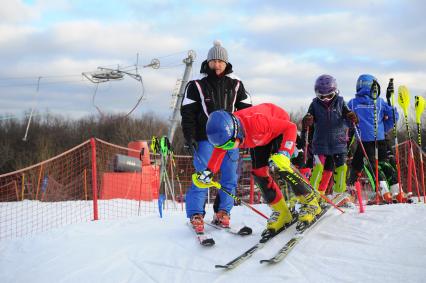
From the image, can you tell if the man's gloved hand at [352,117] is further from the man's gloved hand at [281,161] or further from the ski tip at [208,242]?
the ski tip at [208,242]

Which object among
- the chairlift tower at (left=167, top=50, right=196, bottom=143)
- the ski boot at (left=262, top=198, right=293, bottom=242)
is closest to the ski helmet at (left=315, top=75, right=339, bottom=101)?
the ski boot at (left=262, top=198, right=293, bottom=242)

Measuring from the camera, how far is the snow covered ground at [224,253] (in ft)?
9.53

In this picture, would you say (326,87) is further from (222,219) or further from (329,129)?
(222,219)

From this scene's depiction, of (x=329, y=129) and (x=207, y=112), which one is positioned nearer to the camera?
(x=207, y=112)

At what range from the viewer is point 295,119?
41.3m

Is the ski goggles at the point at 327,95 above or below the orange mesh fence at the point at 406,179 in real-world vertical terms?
above

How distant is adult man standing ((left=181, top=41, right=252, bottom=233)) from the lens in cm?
438

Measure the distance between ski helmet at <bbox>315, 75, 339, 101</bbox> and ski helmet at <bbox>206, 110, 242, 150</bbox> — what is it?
67.0 inches

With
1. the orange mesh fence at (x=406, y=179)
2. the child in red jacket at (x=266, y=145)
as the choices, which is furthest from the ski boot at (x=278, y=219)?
the orange mesh fence at (x=406, y=179)

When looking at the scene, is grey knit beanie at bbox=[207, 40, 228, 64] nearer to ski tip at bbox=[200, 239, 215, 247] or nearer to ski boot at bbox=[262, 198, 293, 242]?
ski boot at bbox=[262, 198, 293, 242]

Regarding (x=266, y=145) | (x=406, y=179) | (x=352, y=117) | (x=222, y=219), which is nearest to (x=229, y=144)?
(x=266, y=145)

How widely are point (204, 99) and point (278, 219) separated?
1498mm

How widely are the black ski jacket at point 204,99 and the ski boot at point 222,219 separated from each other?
88 cm

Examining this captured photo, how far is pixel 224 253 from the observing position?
3637mm
